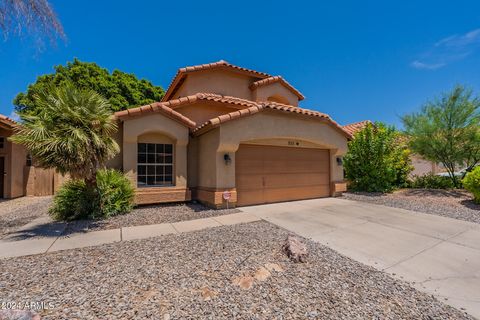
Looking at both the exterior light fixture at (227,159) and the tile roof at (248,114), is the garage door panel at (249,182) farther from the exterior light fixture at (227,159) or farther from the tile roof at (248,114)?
the tile roof at (248,114)

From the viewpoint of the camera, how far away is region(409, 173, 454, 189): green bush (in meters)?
13.5

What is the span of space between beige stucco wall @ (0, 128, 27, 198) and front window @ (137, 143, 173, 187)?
30.1ft

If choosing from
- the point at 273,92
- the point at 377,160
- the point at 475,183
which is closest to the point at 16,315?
the point at 475,183

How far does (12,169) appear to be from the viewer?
1243 centimetres

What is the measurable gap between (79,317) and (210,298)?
158 cm

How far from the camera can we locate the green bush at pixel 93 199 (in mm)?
7281

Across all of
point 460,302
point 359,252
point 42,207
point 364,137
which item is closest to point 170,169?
point 42,207

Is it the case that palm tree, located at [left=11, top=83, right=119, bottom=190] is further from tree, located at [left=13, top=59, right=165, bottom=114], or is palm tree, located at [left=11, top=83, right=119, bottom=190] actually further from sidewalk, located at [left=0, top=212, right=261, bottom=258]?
tree, located at [left=13, top=59, right=165, bottom=114]

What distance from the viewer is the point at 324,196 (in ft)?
39.2

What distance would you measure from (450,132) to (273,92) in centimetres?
1044

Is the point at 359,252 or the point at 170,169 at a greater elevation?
the point at 170,169

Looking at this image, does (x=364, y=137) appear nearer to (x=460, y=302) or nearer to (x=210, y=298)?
(x=460, y=302)

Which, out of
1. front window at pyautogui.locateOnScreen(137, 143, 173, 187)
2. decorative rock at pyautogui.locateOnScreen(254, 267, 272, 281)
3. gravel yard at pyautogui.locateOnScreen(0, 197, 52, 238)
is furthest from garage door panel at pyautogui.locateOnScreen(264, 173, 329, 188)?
gravel yard at pyautogui.locateOnScreen(0, 197, 52, 238)

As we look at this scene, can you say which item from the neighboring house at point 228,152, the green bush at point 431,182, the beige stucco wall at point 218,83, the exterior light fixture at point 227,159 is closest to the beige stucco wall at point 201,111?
the neighboring house at point 228,152
